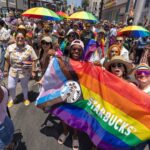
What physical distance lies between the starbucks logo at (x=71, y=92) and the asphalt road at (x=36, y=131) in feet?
3.11

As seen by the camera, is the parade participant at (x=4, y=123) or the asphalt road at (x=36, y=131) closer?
the parade participant at (x=4, y=123)

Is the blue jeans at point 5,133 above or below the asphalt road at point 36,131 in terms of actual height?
above

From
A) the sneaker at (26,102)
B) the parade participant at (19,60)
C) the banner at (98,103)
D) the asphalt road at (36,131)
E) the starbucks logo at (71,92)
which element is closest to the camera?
the banner at (98,103)

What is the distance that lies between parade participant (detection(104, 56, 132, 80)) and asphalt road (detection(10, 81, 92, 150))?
138 cm

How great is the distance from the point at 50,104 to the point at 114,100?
3.51 feet

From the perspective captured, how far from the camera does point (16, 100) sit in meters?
6.14

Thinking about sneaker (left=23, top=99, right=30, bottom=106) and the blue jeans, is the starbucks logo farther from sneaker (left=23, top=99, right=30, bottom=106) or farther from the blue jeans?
sneaker (left=23, top=99, right=30, bottom=106)

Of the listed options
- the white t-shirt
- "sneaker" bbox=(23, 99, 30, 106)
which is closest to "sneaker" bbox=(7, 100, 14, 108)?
"sneaker" bbox=(23, 99, 30, 106)

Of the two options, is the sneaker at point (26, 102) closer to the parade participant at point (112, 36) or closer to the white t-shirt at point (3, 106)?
the white t-shirt at point (3, 106)

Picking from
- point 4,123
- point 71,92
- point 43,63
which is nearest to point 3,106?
point 4,123

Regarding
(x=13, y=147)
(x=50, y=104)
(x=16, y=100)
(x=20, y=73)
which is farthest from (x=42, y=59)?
(x=13, y=147)

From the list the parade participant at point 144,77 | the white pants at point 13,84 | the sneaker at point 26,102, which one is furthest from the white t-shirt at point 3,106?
the sneaker at point 26,102

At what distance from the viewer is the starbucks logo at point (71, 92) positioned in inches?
153

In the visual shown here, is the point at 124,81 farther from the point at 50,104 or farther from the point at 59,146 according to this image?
the point at 59,146
